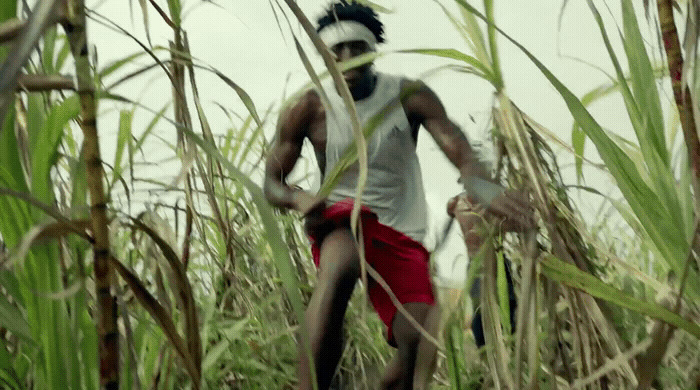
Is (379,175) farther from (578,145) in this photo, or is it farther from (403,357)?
(578,145)

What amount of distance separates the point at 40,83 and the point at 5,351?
389mm

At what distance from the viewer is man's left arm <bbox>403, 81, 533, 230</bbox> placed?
83 centimetres

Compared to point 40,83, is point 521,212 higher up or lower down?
lower down

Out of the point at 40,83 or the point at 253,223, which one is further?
the point at 253,223

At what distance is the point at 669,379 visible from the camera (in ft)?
3.42

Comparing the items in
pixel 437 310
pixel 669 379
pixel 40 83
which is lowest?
pixel 669 379

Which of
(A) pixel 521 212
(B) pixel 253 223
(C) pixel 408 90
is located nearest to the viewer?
(C) pixel 408 90

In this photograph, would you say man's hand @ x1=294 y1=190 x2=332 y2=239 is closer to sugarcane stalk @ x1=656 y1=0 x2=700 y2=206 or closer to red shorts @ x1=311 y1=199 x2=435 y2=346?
red shorts @ x1=311 y1=199 x2=435 y2=346

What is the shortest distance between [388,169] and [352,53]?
0.28 m

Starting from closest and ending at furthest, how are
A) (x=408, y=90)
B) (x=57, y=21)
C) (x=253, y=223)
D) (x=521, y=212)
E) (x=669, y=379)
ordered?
(x=57, y=21) < (x=408, y=90) < (x=521, y=212) < (x=669, y=379) < (x=253, y=223)

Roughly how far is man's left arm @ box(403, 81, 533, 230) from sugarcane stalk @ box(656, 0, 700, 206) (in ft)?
0.65

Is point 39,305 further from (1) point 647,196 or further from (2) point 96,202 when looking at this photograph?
(1) point 647,196

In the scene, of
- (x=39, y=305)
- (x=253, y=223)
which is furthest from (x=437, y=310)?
(x=253, y=223)

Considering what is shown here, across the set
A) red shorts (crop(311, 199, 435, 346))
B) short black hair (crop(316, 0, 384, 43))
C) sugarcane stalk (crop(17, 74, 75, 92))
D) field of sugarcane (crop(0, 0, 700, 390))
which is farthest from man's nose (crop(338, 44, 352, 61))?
sugarcane stalk (crop(17, 74, 75, 92))
